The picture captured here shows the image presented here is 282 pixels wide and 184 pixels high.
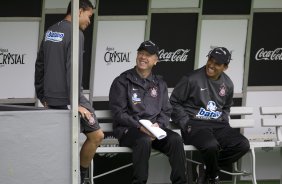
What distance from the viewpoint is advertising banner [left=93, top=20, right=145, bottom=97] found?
8.62 m

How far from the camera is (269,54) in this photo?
362 inches

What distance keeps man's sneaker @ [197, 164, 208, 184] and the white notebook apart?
715mm

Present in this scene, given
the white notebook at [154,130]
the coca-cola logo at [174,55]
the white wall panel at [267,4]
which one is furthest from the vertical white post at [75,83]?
the white wall panel at [267,4]

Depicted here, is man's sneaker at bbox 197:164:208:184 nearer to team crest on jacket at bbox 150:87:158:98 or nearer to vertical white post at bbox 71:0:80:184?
team crest on jacket at bbox 150:87:158:98

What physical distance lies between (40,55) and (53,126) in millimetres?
794

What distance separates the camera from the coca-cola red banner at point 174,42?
8.80m

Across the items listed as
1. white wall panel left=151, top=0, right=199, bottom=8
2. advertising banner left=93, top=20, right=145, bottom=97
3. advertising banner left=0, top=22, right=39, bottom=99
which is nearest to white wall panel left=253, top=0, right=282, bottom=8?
white wall panel left=151, top=0, right=199, bottom=8

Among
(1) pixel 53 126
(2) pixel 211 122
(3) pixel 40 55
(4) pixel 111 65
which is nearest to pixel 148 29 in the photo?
(4) pixel 111 65

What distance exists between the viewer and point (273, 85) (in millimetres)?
9297

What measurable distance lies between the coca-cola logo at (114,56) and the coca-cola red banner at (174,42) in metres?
0.31

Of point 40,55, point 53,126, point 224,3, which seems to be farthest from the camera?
point 224,3

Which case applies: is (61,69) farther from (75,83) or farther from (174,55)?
(174,55)

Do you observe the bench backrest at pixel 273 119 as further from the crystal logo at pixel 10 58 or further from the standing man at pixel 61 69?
the crystal logo at pixel 10 58

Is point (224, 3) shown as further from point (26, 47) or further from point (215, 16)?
point (26, 47)
